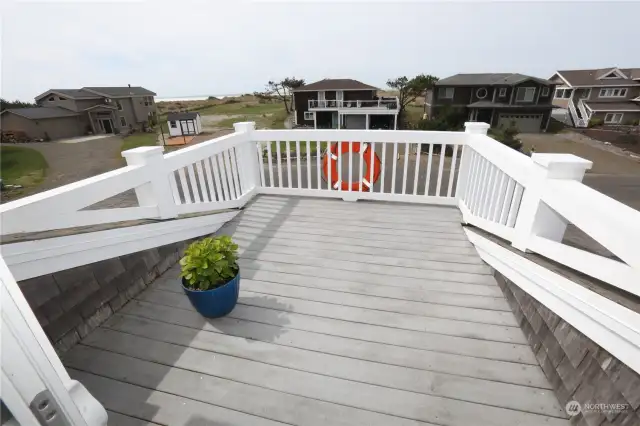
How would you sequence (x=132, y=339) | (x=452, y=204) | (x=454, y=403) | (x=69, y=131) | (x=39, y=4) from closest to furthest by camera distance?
(x=39, y=4), (x=454, y=403), (x=132, y=339), (x=452, y=204), (x=69, y=131)

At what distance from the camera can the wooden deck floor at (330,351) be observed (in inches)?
54.3

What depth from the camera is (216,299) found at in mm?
1831

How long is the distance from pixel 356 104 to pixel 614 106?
905 inches

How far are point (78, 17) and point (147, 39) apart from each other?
99cm

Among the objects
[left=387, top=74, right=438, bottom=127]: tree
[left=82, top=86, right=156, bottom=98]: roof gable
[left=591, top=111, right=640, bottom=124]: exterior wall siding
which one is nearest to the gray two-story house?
[left=387, top=74, right=438, bottom=127]: tree

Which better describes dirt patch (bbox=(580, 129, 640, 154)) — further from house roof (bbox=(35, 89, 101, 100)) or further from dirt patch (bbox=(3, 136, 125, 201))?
house roof (bbox=(35, 89, 101, 100))

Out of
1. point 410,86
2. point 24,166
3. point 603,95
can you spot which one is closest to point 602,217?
point 24,166

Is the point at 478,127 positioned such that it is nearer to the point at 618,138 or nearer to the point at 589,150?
the point at 589,150

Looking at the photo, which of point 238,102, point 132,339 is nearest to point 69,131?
point 238,102

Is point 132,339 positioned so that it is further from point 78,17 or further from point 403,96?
point 403,96

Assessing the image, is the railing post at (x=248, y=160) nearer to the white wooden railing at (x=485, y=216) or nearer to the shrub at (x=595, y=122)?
the white wooden railing at (x=485, y=216)

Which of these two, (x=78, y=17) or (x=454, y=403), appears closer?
(x=454, y=403)

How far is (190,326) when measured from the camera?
189cm

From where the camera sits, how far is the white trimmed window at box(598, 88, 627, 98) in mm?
25058
